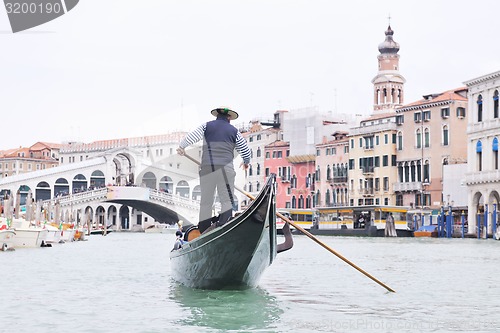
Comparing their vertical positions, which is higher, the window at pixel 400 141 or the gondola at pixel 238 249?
the window at pixel 400 141

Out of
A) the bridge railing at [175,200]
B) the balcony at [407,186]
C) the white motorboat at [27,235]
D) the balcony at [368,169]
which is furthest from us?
the bridge railing at [175,200]

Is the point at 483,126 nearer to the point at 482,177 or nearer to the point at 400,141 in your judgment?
the point at 482,177

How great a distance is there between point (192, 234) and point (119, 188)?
1446 inches

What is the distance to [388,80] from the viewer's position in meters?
49.4

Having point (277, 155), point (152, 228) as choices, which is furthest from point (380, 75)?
point (152, 228)

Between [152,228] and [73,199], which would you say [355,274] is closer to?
[73,199]

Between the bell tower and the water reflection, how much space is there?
Result: 41.4 meters

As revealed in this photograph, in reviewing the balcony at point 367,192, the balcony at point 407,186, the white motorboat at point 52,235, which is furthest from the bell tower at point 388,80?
the white motorboat at point 52,235

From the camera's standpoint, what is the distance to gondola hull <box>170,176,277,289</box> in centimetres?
763

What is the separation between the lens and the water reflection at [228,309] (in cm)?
684

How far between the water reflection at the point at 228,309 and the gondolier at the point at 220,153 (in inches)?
26.5

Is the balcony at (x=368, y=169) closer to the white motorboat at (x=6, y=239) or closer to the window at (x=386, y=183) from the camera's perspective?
the window at (x=386, y=183)

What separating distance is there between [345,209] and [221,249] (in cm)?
3143

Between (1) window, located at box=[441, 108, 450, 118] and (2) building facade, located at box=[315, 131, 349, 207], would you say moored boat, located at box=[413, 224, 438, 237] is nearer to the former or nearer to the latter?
(1) window, located at box=[441, 108, 450, 118]
